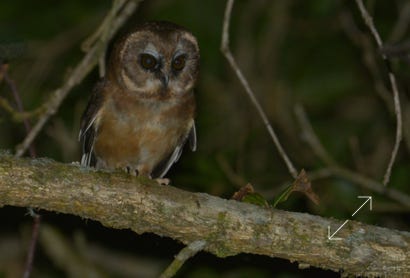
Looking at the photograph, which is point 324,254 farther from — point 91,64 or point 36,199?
point 91,64

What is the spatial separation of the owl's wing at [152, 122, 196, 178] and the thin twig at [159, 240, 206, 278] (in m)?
2.04

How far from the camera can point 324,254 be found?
4484 mm

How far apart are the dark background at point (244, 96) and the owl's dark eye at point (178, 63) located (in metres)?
0.98

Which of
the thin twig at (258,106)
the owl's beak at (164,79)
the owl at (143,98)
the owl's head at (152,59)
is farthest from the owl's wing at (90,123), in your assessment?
the thin twig at (258,106)

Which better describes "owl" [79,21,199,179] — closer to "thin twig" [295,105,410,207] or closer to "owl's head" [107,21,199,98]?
"owl's head" [107,21,199,98]

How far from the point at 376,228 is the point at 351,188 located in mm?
2346

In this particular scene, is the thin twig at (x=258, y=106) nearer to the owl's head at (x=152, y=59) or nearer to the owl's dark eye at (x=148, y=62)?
the owl's head at (x=152, y=59)

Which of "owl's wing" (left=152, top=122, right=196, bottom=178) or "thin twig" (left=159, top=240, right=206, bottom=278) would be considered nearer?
"thin twig" (left=159, top=240, right=206, bottom=278)

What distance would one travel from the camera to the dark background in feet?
23.9

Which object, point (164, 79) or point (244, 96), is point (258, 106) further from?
point (244, 96)

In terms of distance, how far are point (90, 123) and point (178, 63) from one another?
0.82 metres

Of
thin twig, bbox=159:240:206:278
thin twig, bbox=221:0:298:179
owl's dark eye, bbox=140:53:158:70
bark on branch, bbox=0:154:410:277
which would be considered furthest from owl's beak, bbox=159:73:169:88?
thin twig, bbox=159:240:206:278

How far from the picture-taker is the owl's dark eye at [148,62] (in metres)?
6.15

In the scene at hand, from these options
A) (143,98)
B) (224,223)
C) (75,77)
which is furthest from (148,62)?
(224,223)
